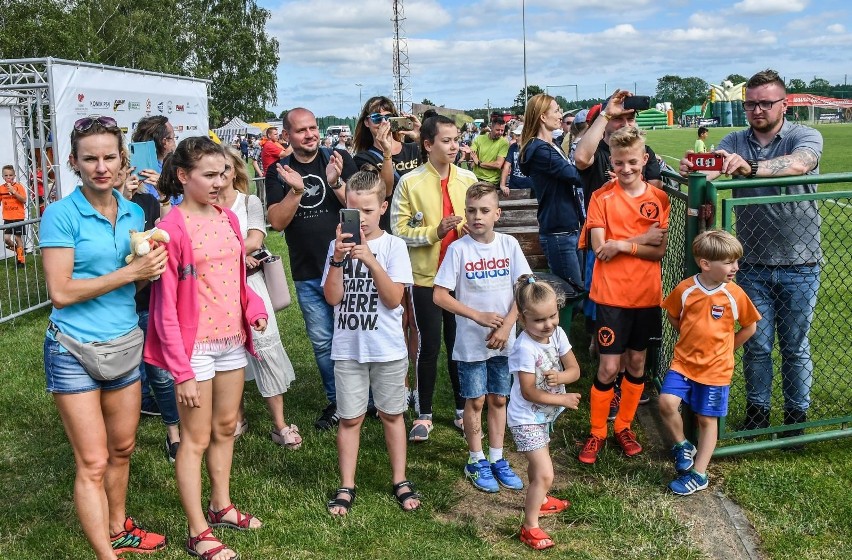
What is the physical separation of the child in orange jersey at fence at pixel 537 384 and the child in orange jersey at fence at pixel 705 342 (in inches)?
32.4

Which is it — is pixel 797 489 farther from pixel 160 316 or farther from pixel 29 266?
pixel 29 266

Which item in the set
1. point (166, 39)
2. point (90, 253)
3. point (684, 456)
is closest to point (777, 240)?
point (684, 456)

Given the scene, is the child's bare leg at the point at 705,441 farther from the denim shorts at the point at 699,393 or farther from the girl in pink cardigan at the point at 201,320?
the girl in pink cardigan at the point at 201,320

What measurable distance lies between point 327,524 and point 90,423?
1.30m

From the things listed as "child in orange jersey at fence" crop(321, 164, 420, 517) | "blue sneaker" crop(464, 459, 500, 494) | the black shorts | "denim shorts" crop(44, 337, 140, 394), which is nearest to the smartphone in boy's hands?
"child in orange jersey at fence" crop(321, 164, 420, 517)

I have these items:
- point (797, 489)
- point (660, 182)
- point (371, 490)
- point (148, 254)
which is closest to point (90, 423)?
point (148, 254)

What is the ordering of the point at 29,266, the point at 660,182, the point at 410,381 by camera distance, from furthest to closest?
the point at 29,266
the point at 410,381
the point at 660,182

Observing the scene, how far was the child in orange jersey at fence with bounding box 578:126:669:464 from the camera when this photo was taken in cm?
434

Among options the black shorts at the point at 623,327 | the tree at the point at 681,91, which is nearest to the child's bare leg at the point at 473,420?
the black shorts at the point at 623,327

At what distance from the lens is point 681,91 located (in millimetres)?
106500

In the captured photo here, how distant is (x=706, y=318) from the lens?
3.98m

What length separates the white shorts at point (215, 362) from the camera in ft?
11.1

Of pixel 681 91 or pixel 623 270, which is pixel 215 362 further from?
pixel 681 91

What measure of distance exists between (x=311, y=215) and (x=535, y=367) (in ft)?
6.83
